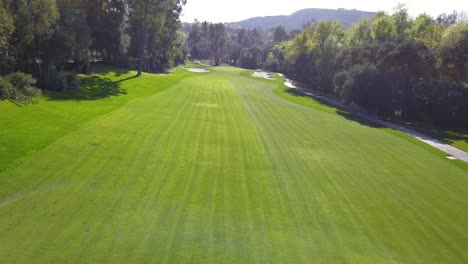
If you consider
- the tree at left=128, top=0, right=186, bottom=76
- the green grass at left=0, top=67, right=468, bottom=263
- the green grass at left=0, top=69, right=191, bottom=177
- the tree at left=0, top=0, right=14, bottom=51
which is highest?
the tree at left=128, top=0, right=186, bottom=76

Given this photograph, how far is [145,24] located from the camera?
192 feet

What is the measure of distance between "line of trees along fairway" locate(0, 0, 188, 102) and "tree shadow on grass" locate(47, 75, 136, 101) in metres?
1.53

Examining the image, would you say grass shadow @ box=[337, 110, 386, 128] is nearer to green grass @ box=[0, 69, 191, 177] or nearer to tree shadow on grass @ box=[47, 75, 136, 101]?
green grass @ box=[0, 69, 191, 177]

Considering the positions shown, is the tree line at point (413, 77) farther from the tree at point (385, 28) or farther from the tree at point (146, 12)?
the tree at point (146, 12)

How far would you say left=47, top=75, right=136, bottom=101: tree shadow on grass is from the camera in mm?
34812

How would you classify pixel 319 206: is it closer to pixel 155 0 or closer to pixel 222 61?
pixel 155 0

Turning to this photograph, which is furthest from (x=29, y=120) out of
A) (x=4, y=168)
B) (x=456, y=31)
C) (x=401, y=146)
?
(x=456, y=31)

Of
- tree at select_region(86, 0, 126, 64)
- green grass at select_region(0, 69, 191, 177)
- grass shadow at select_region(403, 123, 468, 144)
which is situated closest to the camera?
green grass at select_region(0, 69, 191, 177)

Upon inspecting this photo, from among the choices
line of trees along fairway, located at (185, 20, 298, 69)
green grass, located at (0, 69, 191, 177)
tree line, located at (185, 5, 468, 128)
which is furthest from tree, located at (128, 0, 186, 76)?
line of trees along fairway, located at (185, 20, 298, 69)

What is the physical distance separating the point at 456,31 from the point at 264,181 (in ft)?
123

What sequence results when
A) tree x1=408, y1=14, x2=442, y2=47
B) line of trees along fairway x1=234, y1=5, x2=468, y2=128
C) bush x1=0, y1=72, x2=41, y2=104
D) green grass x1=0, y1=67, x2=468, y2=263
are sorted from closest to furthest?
green grass x1=0, y1=67, x2=468, y2=263 < bush x1=0, y1=72, x2=41, y2=104 < line of trees along fairway x1=234, y1=5, x2=468, y2=128 < tree x1=408, y1=14, x2=442, y2=47

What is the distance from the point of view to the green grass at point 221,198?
11.7 meters

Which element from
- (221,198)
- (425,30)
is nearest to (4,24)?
(221,198)

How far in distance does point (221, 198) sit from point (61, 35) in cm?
3160
